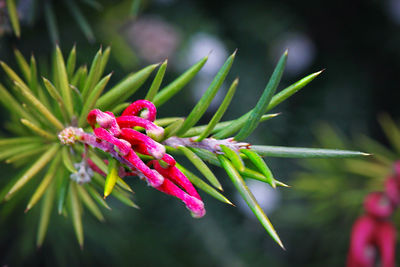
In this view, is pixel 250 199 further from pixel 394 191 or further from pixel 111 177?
pixel 394 191

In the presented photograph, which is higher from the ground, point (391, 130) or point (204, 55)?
point (204, 55)

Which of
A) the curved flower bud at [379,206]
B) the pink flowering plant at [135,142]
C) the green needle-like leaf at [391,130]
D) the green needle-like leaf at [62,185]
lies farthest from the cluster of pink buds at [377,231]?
the green needle-like leaf at [62,185]

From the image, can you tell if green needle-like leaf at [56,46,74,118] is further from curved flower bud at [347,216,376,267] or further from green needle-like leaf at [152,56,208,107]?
curved flower bud at [347,216,376,267]

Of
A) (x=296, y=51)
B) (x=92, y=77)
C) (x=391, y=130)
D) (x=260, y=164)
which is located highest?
(x=92, y=77)

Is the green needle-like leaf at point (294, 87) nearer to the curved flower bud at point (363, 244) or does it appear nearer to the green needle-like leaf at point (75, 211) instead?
the green needle-like leaf at point (75, 211)

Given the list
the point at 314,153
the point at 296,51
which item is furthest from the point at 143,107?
the point at 296,51

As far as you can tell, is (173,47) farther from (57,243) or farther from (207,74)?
(57,243)

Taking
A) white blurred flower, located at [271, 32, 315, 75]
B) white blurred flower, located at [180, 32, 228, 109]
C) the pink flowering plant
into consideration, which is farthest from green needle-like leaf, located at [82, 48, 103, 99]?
white blurred flower, located at [271, 32, 315, 75]

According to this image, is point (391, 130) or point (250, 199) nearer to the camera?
point (250, 199)
